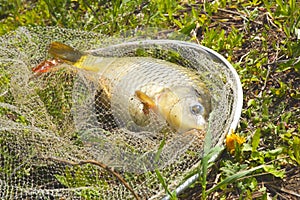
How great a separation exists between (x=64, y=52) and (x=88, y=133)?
1.75ft

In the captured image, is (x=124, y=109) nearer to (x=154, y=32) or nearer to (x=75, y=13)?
(x=154, y=32)

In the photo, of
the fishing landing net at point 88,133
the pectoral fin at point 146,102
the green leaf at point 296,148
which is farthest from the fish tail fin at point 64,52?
the green leaf at point 296,148

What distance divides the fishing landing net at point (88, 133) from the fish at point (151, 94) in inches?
1.4

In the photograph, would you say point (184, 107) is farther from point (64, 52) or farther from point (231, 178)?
point (64, 52)

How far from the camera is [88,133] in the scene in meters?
2.61

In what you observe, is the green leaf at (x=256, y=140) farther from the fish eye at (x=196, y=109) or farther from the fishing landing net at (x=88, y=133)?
the fish eye at (x=196, y=109)

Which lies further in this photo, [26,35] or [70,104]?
[26,35]

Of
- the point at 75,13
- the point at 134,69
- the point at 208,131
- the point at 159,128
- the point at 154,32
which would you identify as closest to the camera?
the point at 208,131

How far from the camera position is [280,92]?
2.78 m

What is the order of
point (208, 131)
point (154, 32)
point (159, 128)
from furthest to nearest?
1. point (154, 32)
2. point (159, 128)
3. point (208, 131)

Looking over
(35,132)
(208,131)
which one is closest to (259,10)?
(208,131)

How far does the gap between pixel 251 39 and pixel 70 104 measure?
1.04 m

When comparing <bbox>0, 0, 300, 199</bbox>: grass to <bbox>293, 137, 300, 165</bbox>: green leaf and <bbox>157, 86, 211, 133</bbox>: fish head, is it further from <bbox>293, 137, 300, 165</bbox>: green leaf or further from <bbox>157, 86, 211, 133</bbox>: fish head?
<bbox>157, 86, 211, 133</bbox>: fish head

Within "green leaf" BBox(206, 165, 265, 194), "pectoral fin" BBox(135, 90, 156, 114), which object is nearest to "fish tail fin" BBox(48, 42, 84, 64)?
"pectoral fin" BBox(135, 90, 156, 114)
